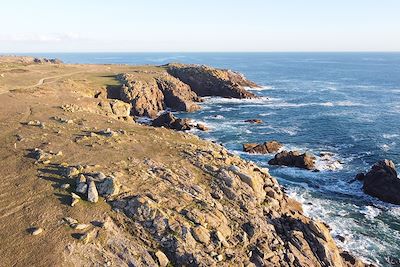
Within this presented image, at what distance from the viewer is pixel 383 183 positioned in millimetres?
48812

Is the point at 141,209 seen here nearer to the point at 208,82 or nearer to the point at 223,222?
the point at 223,222

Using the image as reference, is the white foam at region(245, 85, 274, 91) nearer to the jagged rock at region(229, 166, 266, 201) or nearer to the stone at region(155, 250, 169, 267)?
the jagged rock at region(229, 166, 266, 201)

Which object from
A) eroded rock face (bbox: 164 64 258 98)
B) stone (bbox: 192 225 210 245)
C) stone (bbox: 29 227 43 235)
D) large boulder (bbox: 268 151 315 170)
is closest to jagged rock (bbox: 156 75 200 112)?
eroded rock face (bbox: 164 64 258 98)

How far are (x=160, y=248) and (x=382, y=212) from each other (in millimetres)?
30894

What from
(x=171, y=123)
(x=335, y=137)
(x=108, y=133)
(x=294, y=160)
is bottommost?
(x=335, y=137)

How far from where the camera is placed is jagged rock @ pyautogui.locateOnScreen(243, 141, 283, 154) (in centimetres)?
6581

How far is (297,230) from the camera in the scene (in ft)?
98.6

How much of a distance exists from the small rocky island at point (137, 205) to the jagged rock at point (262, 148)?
2437 cm

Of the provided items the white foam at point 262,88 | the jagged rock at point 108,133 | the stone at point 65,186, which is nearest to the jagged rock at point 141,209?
the stone at point 65,186

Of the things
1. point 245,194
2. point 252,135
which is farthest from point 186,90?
point 245,194

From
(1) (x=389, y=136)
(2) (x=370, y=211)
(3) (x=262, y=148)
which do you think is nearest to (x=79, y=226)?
(2) (x=370, y=211)

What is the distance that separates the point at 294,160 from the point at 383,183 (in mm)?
13528

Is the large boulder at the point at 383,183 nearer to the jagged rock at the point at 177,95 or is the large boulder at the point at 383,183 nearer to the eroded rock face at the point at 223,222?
the eroded rock face at the point at 223,222

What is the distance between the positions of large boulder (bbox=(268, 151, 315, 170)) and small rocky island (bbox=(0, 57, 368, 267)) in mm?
20918
